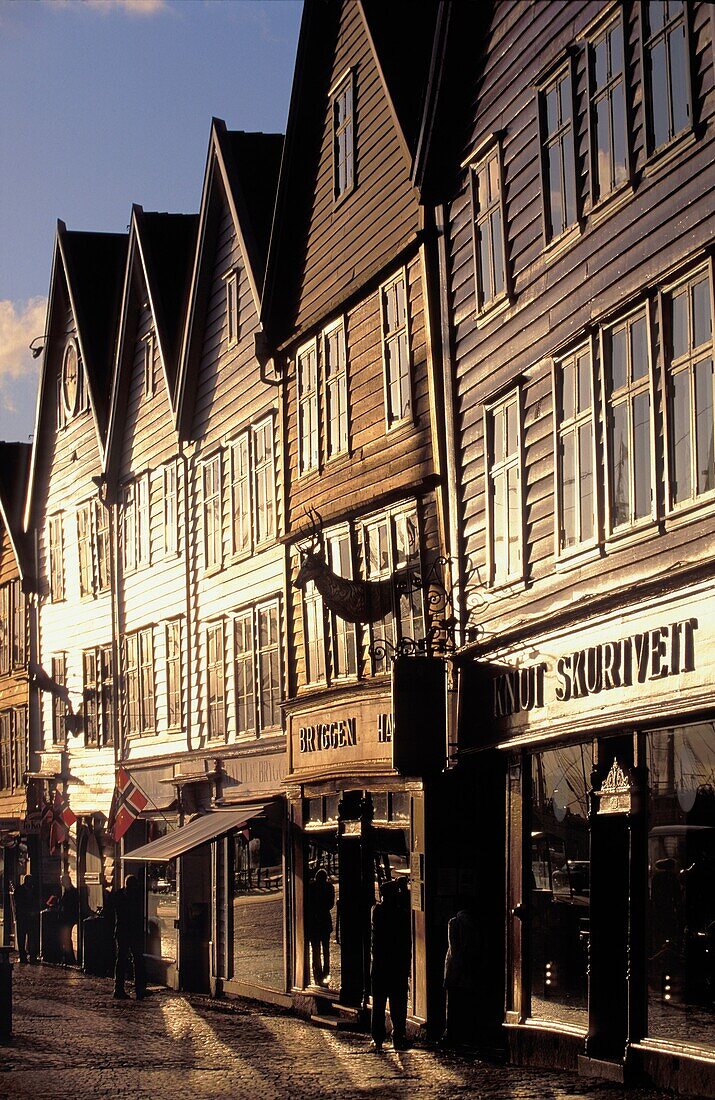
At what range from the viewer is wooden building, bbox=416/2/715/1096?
45.6 ft

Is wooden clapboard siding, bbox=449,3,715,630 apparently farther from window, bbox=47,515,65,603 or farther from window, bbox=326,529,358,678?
window, bbox=47,515,65,603

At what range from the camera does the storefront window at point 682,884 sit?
13844 millimetres

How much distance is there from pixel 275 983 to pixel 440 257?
12.0 m

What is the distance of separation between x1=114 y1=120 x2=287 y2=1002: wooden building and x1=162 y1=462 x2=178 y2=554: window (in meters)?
0.20

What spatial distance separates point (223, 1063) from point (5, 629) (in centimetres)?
3000

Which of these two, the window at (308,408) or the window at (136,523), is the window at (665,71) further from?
the window at (136,523)

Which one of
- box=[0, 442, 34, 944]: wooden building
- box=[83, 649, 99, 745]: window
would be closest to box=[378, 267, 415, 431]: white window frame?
box=[83, 649, 99, 745]: window

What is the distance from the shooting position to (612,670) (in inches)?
605

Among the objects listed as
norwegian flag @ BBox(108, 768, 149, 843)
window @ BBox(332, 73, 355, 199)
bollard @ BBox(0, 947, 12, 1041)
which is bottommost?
bollard @ BBox(0, 947, 12, 1041)

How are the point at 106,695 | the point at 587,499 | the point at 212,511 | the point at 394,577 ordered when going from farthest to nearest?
the point at 106,695 → the point at 212,511 → the point at 394,577 → the point at 587,499

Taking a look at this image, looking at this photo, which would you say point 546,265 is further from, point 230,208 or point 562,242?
point 230,208

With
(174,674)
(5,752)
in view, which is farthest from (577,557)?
(5,752)

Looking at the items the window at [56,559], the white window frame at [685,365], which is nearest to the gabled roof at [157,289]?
the window at [56,559]

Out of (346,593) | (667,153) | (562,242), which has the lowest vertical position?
(346,593)
